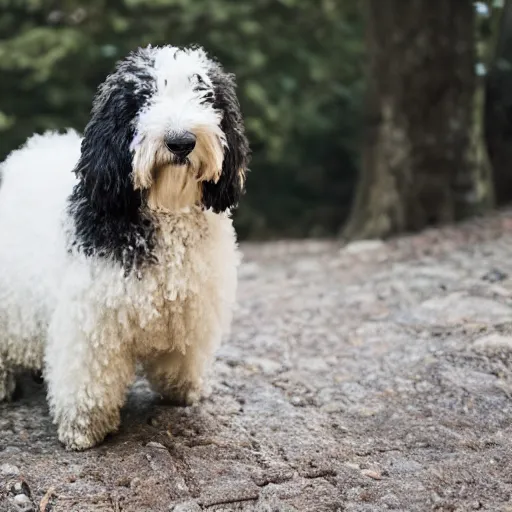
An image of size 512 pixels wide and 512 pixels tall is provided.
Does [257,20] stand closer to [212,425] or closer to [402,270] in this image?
[402,270]

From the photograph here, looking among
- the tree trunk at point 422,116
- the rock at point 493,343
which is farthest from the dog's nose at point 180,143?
the tree trunk at point 422,116

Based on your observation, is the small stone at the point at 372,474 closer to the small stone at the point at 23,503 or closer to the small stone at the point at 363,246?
the small stone at the point at 23,503

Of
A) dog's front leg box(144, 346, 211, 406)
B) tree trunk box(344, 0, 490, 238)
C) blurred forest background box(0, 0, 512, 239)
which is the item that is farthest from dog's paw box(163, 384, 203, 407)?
tree trunk box(344, 0, 490, 238)

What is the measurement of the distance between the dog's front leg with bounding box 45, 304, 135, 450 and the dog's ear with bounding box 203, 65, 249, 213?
2.04ft

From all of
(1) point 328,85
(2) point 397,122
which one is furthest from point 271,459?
(1) point 328,85

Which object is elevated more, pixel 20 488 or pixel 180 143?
pixel 180 143

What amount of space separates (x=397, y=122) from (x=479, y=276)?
2.09 m

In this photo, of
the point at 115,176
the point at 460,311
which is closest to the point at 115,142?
the point at 115,176

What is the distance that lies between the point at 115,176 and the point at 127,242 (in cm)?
26

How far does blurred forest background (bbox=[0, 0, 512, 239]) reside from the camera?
6.24m

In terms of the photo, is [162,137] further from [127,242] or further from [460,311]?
[460,311]

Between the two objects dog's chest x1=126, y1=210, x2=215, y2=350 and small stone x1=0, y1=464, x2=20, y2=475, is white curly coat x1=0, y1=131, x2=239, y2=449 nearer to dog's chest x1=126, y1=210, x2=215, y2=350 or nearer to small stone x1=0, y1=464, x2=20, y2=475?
dog's chest x1=126, y1=210, x2=215, y2=350

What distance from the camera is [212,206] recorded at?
110 inches

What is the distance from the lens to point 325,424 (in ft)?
10.4
